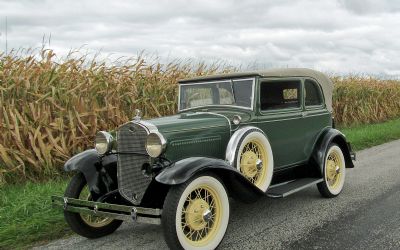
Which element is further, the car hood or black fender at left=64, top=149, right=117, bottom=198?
black fender at left=64, top=149, right=117, bottom=198

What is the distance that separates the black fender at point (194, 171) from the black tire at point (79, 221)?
1.08 metres

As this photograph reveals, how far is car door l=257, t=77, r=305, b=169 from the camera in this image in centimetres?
543

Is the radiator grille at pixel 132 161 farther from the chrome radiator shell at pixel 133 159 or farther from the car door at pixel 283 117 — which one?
the car door at pixel 283 117

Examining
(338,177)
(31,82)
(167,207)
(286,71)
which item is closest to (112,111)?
(31,82)

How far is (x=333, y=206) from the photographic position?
573 centimetres

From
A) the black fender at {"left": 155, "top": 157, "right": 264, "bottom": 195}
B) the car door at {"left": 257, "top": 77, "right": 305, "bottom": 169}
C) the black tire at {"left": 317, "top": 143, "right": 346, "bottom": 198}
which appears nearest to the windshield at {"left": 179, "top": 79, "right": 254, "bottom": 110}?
the car door at {"left": 257, "top": 77, "right": 305, "bottom": 169}

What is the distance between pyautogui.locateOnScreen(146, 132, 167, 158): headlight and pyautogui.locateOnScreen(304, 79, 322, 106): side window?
265 cm

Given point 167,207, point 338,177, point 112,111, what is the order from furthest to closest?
point 112,111, point 338,177, point 167,207

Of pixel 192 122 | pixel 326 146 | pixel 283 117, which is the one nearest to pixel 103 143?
pixel 192 122

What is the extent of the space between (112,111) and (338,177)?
3.83 metres

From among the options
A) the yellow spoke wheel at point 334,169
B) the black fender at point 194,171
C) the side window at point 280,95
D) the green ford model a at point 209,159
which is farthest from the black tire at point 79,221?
the yellow spoke wheel at point 334,169

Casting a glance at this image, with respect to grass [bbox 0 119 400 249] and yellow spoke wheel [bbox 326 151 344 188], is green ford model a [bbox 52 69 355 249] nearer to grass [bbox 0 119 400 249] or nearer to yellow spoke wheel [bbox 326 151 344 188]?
yellow spoke wheel [bbox 326 151 344 188]

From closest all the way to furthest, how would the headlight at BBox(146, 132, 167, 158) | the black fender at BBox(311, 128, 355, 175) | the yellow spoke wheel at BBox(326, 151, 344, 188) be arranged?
1. the headlight at BBox(146, 132, 167, 158)
2. the black fender at BBox(311, 128, 355, 175)
3. the yellow spoke wheel at BBox(326, 151, 344, 188)

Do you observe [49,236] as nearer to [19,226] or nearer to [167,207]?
[19,226]
